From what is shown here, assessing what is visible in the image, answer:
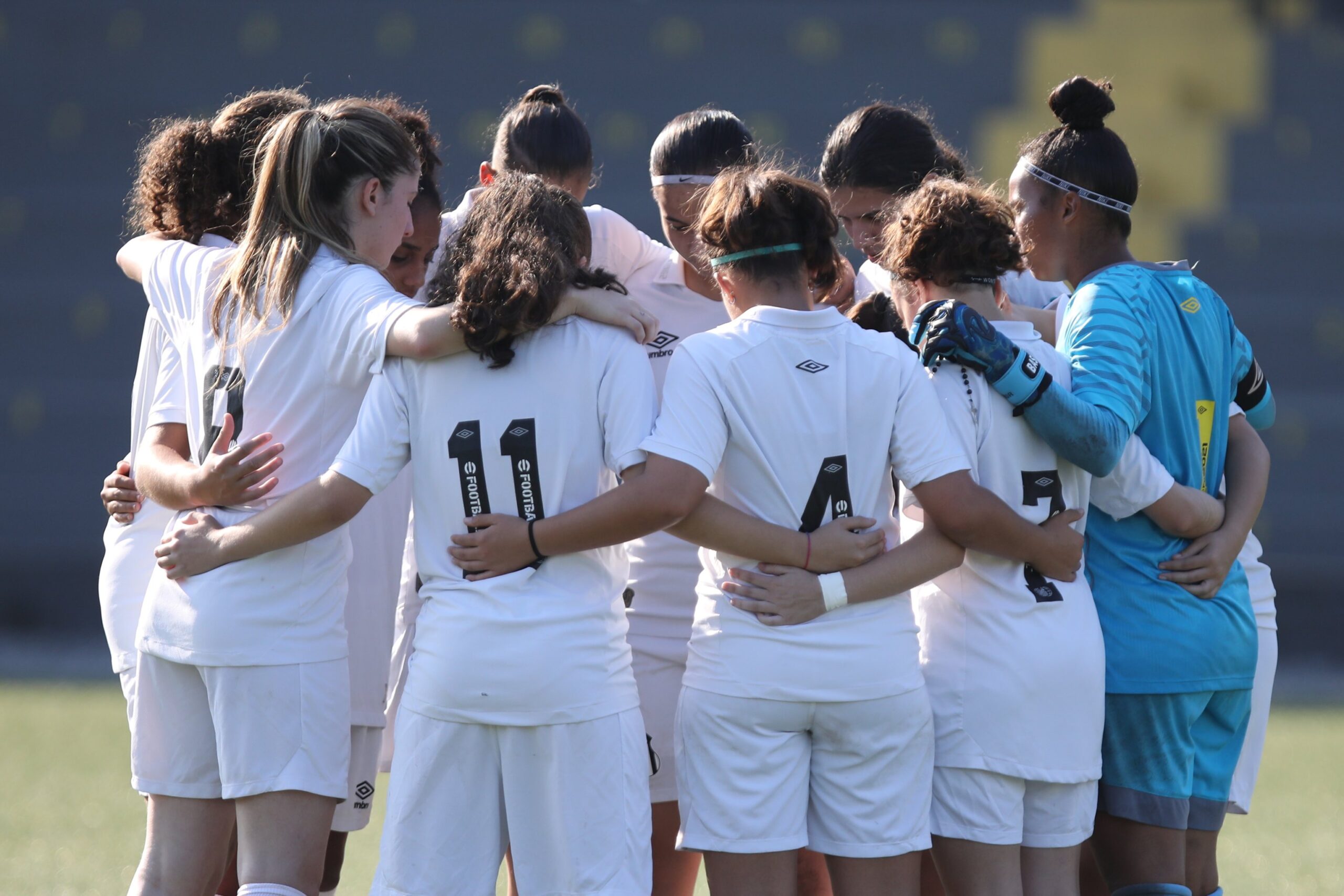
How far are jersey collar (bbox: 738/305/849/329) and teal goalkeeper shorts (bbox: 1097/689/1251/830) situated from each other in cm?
94

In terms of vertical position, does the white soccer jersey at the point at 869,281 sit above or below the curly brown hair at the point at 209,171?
below

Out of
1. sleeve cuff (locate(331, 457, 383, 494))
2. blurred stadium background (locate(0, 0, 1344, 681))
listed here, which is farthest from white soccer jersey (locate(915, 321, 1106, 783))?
blurred stadium background (locate(0, 0, 1344, 681))

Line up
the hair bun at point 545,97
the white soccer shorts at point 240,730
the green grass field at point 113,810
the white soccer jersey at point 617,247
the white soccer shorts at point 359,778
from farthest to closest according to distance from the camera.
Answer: the green grass field at point 113,810
the hair bun at point 545,97
the white soccer jersey at point 617,247
the white soccer shorts at point 359,778
the white soccer shorts at point 240,730

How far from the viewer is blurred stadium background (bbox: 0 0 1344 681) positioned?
1310 cm

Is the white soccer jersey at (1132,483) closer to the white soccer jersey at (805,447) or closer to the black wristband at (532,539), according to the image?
the white soccer jersey at (805,447)

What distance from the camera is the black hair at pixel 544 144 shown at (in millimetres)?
3285

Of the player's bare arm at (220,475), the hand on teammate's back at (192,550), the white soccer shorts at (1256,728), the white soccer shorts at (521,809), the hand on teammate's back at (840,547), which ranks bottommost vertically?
the white soccer shorts at (1256,728)

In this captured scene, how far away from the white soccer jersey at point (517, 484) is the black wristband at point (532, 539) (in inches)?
1.2

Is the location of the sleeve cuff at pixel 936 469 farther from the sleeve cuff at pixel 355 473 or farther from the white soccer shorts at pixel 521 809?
the sleeve cuff at pixel 355 473

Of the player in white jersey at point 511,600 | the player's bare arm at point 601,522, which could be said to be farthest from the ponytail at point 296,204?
the player's bare arm at point 601,522

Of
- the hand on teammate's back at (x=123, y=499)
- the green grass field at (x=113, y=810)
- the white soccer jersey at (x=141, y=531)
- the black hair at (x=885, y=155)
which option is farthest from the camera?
the green grass field at (x=113, y=810)

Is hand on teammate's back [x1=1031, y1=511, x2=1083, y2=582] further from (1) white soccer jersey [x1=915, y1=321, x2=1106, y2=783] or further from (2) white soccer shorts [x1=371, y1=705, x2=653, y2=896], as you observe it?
(2) white soccer shorts [x1=371, y1=705, x2=653, y2=896]

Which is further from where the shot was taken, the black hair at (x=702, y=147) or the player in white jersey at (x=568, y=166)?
the player in white jersey at (x=568, y=166)

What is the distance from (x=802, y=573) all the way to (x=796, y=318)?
0.45 m
